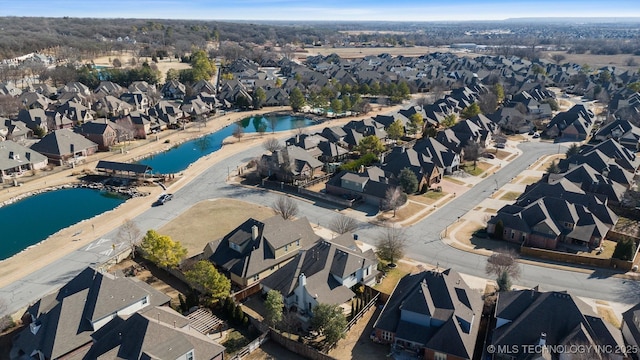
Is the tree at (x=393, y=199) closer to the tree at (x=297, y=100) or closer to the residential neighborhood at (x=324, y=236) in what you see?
the residential neighborhood at (x=324, y=236)

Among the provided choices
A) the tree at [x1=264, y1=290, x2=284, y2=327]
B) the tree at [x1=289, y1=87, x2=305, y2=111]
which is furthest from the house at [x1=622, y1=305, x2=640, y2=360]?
the tree at [x1=289, y1=87, x2=305, y2=111]

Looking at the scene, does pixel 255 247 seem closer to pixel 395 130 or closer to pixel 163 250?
pixel 163 250

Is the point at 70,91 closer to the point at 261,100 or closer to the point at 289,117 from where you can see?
the point at 261,100

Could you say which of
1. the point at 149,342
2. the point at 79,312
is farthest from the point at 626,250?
the point at 79,312

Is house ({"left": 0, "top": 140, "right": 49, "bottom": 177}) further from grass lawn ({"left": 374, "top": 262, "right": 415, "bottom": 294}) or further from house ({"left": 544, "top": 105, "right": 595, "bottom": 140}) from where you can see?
house ({"left": 544, "top": 105, "right": 595, "bottom": 140})

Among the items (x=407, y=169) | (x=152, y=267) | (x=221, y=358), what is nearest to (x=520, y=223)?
(x=407, y=169)

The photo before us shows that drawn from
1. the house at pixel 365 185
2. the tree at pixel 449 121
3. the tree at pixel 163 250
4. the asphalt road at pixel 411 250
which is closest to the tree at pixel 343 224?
the asphalt road at pixel 411 250
